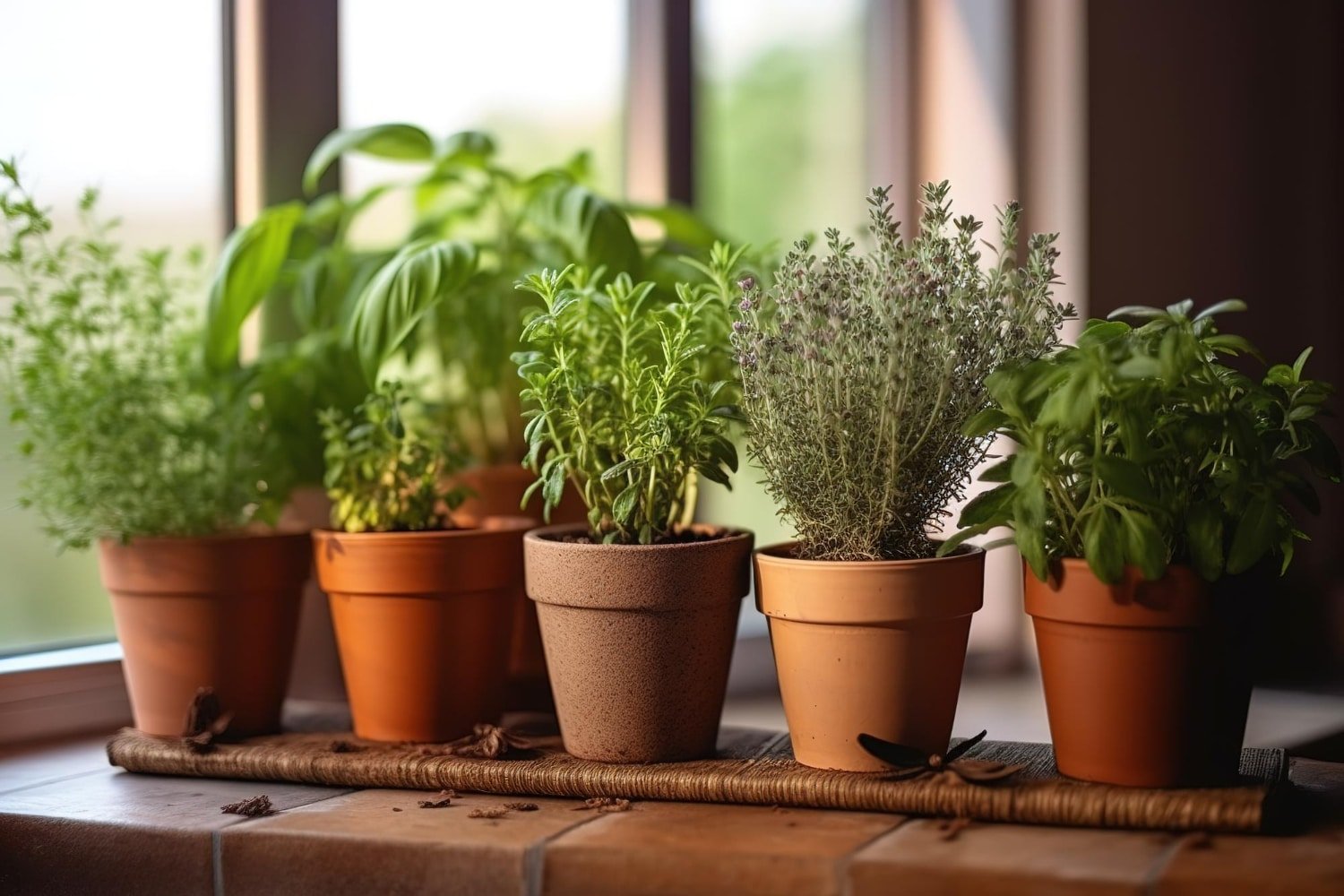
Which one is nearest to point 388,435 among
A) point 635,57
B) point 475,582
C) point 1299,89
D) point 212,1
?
point 475,582

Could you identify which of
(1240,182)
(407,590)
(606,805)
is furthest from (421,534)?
(1240,182)

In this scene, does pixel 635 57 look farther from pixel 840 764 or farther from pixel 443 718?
pixel 840 764

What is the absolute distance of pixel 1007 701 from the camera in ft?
5.72

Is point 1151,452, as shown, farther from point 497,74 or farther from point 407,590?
point 497,74

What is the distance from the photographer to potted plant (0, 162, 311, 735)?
1182mm

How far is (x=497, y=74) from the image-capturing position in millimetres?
1729

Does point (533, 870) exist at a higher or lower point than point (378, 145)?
lower

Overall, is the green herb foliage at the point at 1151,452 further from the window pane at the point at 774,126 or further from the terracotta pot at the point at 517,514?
the window pane at the point at 774,126

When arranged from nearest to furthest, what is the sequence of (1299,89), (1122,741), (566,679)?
(1122,741)
(566,679)
(1299,89)

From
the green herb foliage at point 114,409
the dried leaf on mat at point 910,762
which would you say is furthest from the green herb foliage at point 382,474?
the dried leaf on mat at point 910,762

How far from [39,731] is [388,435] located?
0.50 m

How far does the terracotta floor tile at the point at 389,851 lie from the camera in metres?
0.89

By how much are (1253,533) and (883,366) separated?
29cm

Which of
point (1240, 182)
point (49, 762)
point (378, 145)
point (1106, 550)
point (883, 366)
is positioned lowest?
point (49, 762)
